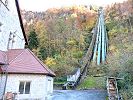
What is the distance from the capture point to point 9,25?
23.7 m

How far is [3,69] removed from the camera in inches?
741

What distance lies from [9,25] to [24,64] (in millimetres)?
5391

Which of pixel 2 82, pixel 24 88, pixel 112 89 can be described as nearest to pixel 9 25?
pixel 2 82

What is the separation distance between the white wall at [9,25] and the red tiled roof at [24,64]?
183 cm

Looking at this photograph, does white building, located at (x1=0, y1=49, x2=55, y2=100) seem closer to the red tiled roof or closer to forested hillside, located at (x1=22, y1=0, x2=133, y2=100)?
the red tiled roof

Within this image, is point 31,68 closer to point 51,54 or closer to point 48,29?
point 51,54

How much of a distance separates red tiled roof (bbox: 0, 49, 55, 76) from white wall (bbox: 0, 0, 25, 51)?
1831mm

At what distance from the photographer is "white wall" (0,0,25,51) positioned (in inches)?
870

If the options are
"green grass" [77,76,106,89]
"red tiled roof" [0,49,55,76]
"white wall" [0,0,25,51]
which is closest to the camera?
"red tiled roof" [0,49,55,76]

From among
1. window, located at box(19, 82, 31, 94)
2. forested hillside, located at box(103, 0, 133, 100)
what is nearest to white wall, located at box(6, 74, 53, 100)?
Answer: window, located at box(19, 82, 31, 94)

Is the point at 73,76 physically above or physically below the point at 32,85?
above

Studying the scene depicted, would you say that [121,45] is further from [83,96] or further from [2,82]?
[2,82]

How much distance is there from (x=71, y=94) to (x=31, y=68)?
5.16 m

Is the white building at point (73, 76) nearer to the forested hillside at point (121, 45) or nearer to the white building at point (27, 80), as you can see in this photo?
the forested hillside at point (121, 45)
